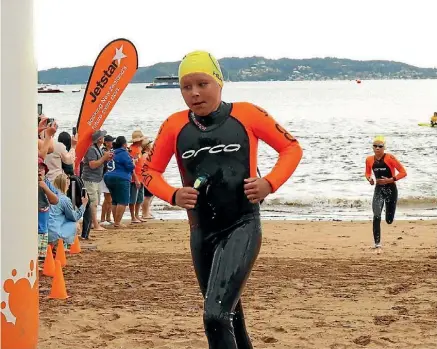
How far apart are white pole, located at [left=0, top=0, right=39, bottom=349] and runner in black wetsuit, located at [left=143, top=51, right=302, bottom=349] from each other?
3.22 ft

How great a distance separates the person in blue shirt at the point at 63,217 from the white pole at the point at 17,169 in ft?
14.0

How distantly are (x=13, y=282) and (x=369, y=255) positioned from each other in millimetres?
7494

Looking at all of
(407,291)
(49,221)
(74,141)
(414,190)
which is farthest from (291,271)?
(414,190)

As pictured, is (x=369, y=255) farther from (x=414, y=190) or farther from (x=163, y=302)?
(x=414, y=190)

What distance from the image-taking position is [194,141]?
15.8 feet

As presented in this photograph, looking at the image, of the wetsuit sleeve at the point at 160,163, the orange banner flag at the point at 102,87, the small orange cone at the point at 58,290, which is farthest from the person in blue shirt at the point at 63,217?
the wetsuit sleeve at the point at 160,163

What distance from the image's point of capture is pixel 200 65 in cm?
485

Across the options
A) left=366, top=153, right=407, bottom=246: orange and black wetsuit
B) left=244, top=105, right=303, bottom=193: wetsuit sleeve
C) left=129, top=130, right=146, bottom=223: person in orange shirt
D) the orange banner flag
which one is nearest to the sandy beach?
left=366, top=153, right=407, bottom=246: orange and black wetsuit

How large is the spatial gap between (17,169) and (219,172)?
4.66 ft

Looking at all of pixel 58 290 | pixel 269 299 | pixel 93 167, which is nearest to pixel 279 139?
pixel 269 299

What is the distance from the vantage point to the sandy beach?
675cm

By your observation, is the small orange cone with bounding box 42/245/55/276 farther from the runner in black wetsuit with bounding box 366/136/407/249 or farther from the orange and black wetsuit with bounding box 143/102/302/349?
the runner in black wetsuit with bounding box 366/136/407/249

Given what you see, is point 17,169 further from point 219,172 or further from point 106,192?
point 106,192

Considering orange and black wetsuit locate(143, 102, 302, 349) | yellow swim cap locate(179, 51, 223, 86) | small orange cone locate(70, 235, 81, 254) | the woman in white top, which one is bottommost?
small orange cone locate(70, 235, 81, 254)
